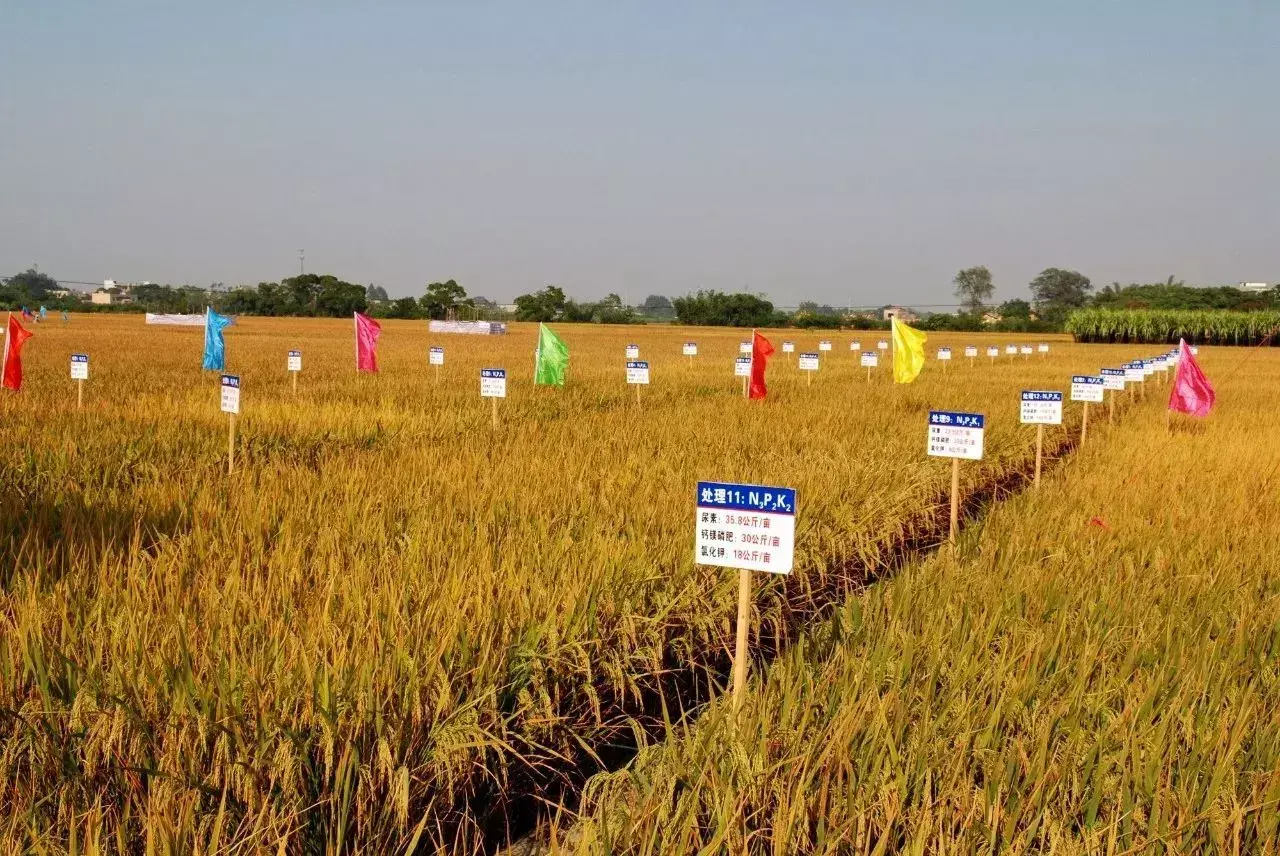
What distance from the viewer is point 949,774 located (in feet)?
7.69

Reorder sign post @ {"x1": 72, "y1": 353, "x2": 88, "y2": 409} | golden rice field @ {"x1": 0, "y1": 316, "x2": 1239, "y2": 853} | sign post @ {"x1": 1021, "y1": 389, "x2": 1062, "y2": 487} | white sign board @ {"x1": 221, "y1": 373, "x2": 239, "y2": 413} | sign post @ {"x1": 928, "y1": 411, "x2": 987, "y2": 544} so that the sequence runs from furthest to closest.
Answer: sign post @ {"x1": 72, "y1": 353, "x2": 88, "y2": 409}, sign post @ {"x1": 1021, "y1": 389, "x2": 1062, "y2": 487}, white sign board @ {"x1": 221, "y1": 373, "x2": 239, "y2": 413}, sign post @ {"x1": 928, "y1": 411, "x2": 987, "y2": 544}, golden rice field @ {"x1": 0, "y1": 316, "x2": 1239, "y2": 853}

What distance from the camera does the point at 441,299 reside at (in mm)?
77812

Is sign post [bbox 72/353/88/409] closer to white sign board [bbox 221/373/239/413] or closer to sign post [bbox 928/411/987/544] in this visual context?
white sign board [bbox 221/373/239/413]

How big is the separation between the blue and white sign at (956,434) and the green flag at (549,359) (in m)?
7.03

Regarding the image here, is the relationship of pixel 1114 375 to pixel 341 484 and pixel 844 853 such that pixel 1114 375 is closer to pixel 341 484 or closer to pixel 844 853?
pixel 341 484

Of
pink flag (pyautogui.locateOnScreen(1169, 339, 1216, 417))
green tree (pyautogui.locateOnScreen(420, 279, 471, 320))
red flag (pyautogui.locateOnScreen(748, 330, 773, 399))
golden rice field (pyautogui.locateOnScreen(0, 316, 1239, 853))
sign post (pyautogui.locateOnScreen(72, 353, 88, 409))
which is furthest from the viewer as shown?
green tree (pyautogui.locateOnScreen(420, 279, 471, 320))

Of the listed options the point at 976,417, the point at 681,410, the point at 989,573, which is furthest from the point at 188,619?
the point at 681,410

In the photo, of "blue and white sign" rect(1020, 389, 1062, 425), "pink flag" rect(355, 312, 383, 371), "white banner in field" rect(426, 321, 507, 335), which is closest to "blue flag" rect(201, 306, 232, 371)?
"pink flag" rect(355, 312, 383, 371)

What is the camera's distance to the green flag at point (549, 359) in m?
12.4

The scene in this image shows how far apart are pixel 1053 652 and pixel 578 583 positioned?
169 cm

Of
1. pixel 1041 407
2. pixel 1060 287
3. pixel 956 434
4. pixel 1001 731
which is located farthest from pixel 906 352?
pixel 1060 287

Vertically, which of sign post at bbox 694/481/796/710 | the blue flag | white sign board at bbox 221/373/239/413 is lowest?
sign post at bbox 694/481/796/710

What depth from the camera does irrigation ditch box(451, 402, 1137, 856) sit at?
9.07 ft

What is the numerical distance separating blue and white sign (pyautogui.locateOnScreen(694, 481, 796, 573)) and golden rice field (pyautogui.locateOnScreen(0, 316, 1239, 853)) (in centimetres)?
41
